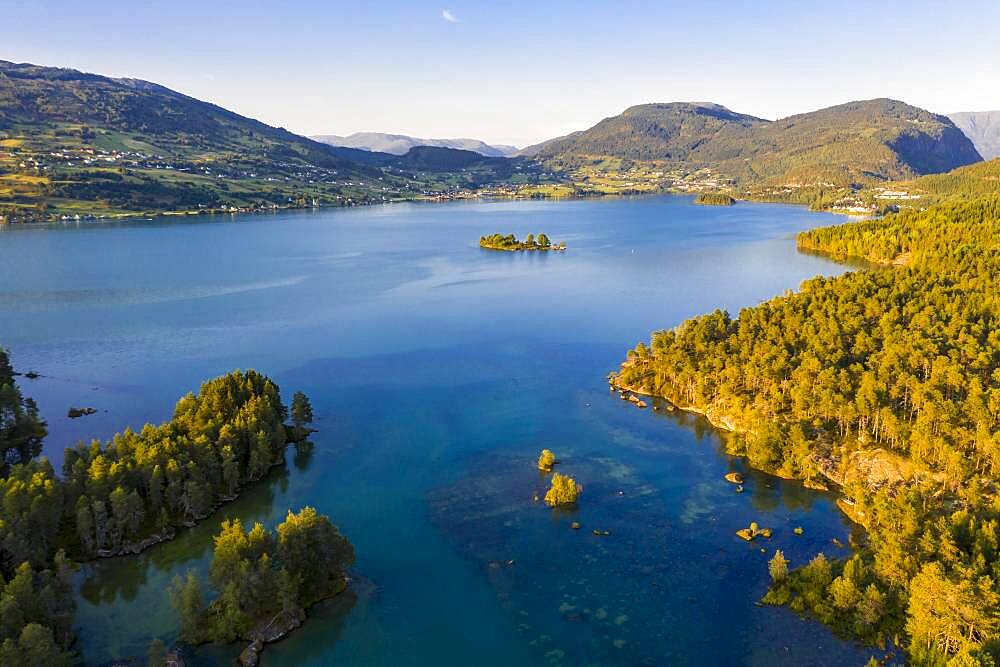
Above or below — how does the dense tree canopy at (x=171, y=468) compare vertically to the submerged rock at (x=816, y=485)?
above

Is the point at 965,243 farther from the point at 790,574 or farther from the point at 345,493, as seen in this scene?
the point at 345,493

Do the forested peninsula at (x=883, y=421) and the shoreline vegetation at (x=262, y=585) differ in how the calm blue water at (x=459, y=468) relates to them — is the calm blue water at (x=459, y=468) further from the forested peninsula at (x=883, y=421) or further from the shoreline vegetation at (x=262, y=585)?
the forested peninsula at (x=883, y=421)

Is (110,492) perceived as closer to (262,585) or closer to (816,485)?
(262,585)

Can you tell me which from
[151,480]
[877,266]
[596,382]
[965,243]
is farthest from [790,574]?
[877,266]

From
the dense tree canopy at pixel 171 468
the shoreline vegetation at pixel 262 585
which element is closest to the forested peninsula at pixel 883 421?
the shoreline vegetation at pixel 262 585

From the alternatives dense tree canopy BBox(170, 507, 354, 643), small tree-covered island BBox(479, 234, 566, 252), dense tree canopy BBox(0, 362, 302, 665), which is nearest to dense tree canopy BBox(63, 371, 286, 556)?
dense tree canopy BBox(0, 362, 302, 665)
